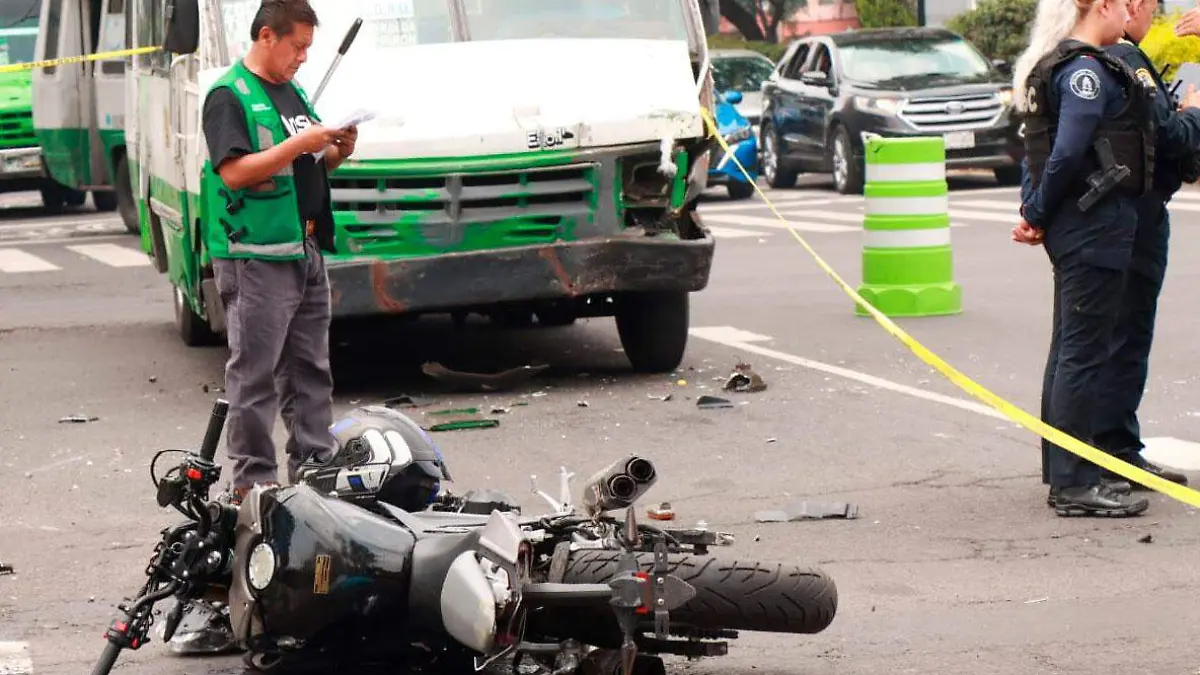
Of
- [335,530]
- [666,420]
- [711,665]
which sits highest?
[335,530]

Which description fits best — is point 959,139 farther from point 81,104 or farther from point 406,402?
point 406,402

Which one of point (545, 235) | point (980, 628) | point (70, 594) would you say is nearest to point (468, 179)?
point (545, 235)

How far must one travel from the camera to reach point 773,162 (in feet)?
86.5

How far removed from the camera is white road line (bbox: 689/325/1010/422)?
9.83m

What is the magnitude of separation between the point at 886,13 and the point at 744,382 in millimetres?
29510

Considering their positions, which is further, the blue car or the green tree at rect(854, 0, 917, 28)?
the green tree at rect(854, 0, 917, 28)

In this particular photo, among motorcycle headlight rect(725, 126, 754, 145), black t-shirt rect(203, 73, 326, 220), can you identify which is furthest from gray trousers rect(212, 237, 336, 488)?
motorcycle headlight rect(725, 126, 754, 145)

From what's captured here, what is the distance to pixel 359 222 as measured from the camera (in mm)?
10094

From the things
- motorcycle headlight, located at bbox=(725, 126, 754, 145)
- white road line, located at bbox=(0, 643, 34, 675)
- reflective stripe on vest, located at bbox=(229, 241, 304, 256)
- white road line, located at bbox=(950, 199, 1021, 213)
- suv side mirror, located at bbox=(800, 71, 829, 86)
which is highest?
reflective stripe on vest, located at bbox=(229, 241, 304, 256)

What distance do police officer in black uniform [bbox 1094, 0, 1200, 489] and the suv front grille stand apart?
15.4 meters

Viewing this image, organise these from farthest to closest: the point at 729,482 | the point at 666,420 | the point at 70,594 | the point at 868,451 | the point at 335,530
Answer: the point at 666,420 → the point at 868,451 → the point at 729,482 → the point at 70,594 → the point at 335,530

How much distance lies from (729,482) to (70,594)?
262 centimetres

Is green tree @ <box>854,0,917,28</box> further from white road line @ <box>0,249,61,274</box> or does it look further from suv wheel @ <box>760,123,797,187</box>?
white road line @ <box>0,249,61,274</box>

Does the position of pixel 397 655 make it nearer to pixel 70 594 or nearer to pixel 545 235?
pixel 70 594
